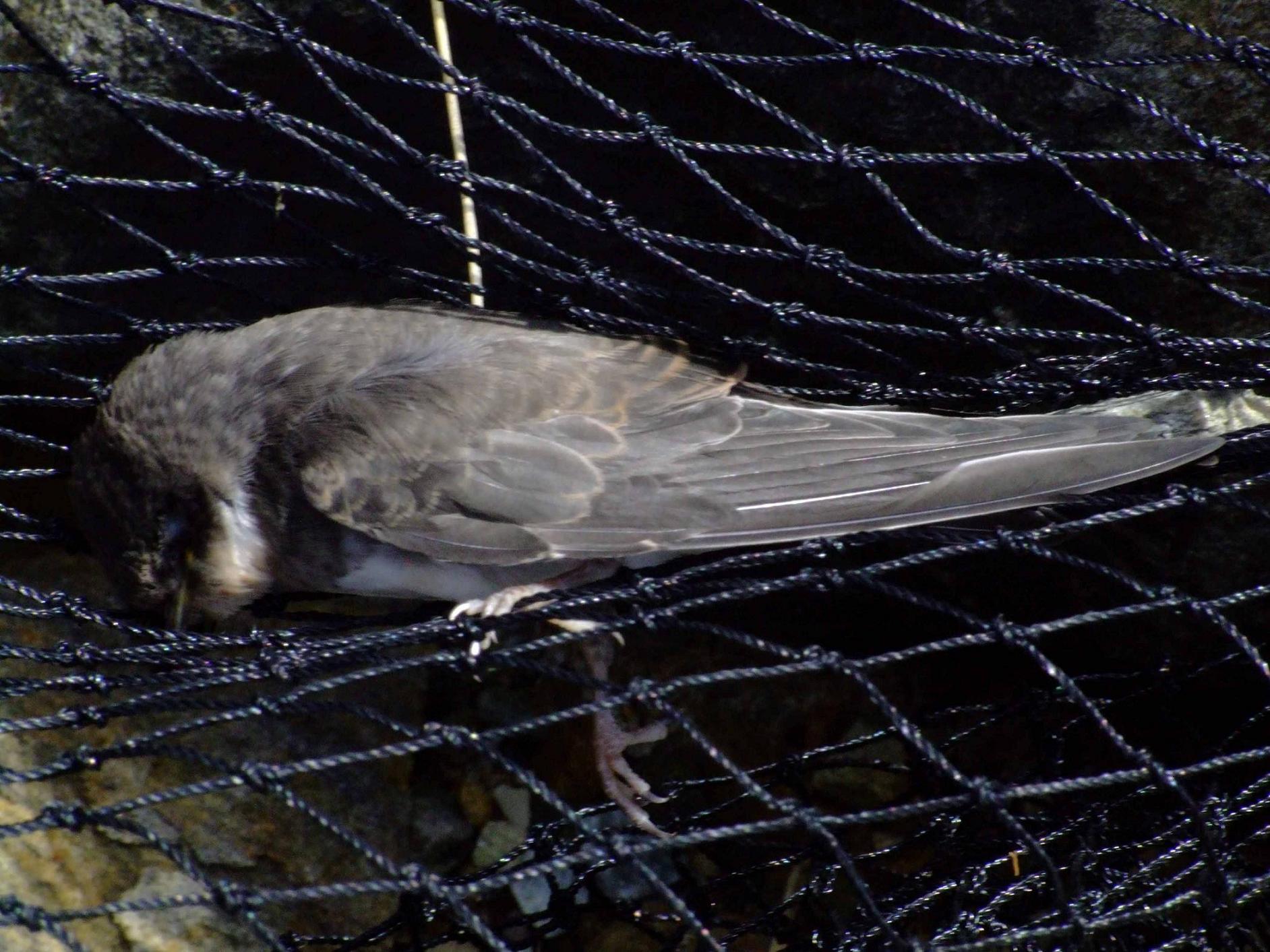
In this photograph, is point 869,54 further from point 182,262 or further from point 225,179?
point 182,262

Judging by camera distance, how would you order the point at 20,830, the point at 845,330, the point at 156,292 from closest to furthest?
the point at 20,830 → the point at 845,330 → the point at 156,292

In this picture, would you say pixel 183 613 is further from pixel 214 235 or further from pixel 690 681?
pixel 690 681

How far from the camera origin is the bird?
228 cm

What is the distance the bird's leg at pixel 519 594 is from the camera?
2275mm

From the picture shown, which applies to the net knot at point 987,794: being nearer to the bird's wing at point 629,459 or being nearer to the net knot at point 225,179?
the bird's wing at point 629,459

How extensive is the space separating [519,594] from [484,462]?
267mm

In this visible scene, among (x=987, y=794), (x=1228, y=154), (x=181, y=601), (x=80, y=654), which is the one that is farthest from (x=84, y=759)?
(x=1228, y=154)

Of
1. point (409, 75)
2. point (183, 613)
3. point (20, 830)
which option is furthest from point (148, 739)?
point (409, 75)

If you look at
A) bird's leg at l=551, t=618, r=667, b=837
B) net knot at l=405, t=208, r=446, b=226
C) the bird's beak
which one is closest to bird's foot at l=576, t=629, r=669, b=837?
bird's leg at l=551, t=618, r=667, b=837

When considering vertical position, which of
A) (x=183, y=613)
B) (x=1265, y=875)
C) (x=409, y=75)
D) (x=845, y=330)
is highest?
(x=409, y=75)

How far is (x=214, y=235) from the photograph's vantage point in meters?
2.82

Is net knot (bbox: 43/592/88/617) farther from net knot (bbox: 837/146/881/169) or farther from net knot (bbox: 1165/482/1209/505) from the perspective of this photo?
net knot (bbox: 1165/482/1209/505)

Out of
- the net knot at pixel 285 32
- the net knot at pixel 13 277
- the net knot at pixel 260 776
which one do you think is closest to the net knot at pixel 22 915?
the net knot at pixel 260 776

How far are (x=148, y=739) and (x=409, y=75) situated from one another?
1502 mm
